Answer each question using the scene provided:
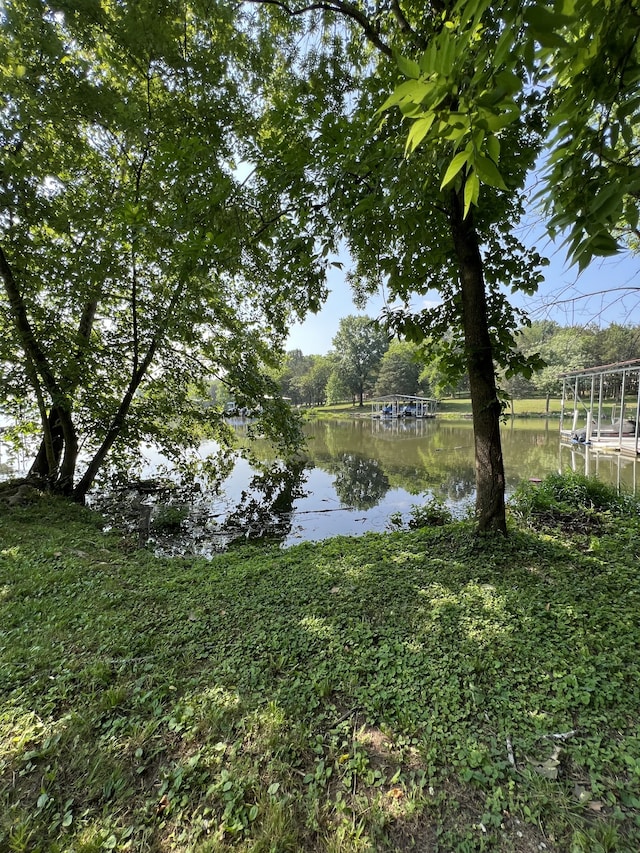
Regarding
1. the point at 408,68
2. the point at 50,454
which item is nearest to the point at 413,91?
Result: the point at 408,68

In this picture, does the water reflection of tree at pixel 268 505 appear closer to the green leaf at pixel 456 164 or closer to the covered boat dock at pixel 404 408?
the green leaf at pixel 456 164

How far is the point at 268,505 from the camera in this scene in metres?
7.61

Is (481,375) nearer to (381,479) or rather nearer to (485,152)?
(485,152)

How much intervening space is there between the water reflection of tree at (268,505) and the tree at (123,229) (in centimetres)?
150

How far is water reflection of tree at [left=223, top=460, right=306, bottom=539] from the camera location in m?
6.25

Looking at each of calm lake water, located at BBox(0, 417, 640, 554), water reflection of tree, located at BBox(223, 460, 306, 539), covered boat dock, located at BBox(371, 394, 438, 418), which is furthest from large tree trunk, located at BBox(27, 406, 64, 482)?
covered boat dock, located at BBox(371, 394, 438, 418)

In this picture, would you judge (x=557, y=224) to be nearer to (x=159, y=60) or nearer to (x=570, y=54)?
(x=570, y=54)

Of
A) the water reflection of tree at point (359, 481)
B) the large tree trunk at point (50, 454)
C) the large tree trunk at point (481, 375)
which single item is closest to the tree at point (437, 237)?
the large tree trunk at point (481, 375)

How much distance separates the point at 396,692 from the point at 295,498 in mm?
6355

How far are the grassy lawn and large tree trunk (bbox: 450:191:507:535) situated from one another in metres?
0.58

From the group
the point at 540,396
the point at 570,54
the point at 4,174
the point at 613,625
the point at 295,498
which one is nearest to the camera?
the point at 570,54

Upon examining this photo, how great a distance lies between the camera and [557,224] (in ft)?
3.67

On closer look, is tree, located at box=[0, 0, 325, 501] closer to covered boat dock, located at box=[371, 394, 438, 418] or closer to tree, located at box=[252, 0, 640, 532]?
tree, located at box=[252, 0, 640, 532]

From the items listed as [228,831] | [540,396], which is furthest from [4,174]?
[540,396]
